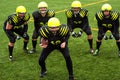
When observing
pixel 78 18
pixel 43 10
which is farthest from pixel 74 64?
pixel 43 10

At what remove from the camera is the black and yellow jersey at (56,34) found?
897 centimetres

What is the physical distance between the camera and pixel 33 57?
11.9 m

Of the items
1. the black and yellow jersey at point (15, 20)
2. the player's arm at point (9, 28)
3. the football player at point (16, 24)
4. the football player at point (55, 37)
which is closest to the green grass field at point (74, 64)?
the football player at point (16, 24)

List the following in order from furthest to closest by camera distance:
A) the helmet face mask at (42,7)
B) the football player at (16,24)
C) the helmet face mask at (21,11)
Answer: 1. the helmet face mask at (42,7)
2. the football player at (16,24)
3. the helmet face mask at (21,11)

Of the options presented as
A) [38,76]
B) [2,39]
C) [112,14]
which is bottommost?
[38,76]

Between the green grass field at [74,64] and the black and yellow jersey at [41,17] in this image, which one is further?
the black and yellow jersey at [41,17]

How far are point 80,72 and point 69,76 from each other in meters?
0.93

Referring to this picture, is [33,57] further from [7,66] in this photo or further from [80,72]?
[80,72]

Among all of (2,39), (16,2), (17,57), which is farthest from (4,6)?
(17,57)

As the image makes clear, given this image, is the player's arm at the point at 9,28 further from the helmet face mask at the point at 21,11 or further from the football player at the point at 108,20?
the football player at the point at 108,20

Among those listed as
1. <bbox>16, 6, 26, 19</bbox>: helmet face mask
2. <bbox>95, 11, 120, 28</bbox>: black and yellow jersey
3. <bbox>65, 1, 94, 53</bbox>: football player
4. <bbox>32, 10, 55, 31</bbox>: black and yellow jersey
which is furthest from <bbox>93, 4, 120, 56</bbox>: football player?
<bbox>16, 6, 26, 19</bbox>: helmet face mask

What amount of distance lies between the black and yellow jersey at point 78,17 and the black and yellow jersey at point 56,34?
2.75 meters

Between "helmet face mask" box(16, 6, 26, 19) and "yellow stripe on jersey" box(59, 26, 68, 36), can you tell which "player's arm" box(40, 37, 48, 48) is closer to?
"yellow stripe on jersey" box(59, 26, 68, 36)

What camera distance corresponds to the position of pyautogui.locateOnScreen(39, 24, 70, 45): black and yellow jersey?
353 inches
